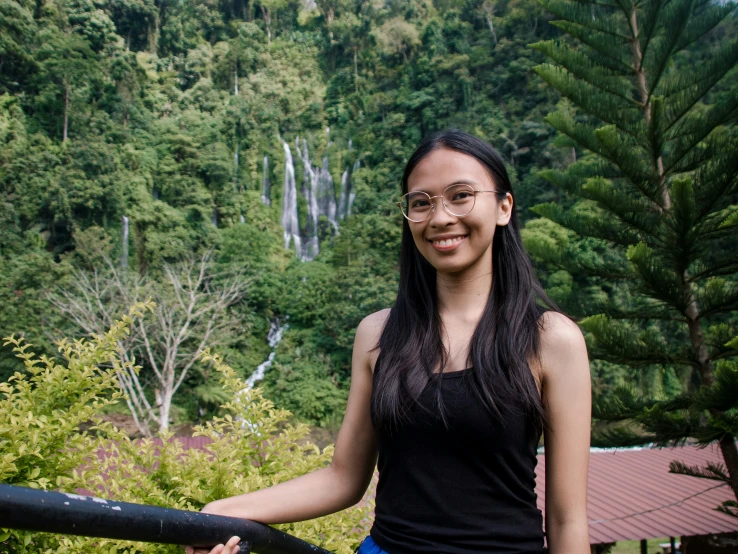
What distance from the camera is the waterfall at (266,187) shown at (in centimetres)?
1900

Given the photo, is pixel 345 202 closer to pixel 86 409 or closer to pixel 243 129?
pixel 243 129


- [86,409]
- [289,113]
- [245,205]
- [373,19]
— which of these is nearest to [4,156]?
[245,205]

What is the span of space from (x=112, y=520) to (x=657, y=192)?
5075 millimetres

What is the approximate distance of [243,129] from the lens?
63.2 ft

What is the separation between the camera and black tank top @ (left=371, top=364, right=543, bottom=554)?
0.72m

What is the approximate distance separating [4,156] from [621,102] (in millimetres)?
14674

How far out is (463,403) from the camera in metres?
0.76

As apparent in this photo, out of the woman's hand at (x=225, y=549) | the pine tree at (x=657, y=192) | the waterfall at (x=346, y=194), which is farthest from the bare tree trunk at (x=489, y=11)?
the woman's hand at (x=225, y=549)

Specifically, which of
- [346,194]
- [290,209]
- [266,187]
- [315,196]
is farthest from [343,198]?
[266,187]

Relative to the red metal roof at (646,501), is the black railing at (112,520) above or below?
above

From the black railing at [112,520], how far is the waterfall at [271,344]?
13.9 metres

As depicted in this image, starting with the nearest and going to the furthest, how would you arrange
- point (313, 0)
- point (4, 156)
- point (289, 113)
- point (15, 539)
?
point (15, 539)
point (4, 156)
point (289, 113)
point (313, 0)

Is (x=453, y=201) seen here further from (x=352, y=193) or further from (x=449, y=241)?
(x=352, y=193)

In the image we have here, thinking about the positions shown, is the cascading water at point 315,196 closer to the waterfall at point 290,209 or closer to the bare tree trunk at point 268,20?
the waterfall at point 290,209
